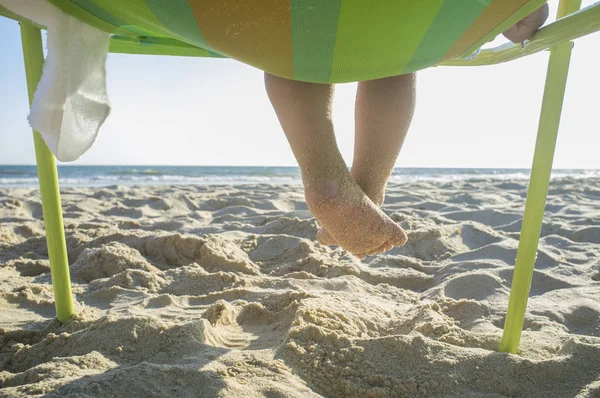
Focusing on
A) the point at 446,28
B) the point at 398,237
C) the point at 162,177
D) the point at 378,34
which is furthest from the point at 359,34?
the point at 162,177

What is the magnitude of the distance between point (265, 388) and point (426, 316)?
1.63 feet

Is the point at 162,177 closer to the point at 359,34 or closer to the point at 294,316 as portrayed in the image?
the point at 294,316

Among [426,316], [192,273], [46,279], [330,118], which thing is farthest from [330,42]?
[46,279]

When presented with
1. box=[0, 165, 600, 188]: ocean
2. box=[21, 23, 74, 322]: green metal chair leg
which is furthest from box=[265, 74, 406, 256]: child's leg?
box=[0, 165, 600, 188]: ocean

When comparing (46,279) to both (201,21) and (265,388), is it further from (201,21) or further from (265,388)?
(201,21)

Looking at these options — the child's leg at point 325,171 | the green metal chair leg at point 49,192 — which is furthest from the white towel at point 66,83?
the child's leg at point 325,171

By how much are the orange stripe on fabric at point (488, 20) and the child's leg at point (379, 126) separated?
27 centimetres

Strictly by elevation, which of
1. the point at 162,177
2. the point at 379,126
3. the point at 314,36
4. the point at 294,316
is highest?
the point at 314,36

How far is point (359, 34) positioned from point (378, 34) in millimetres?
25

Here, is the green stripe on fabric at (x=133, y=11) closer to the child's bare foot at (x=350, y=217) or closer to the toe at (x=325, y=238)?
the child's bare foot at (x=350, y=217)

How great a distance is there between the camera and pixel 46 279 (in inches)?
58.3

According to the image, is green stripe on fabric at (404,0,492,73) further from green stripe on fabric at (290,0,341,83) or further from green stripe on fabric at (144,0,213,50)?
green stripe on fabric at (144,0,213,50)

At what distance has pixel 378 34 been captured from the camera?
0.57m

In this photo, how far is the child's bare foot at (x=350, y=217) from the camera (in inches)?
35.4
